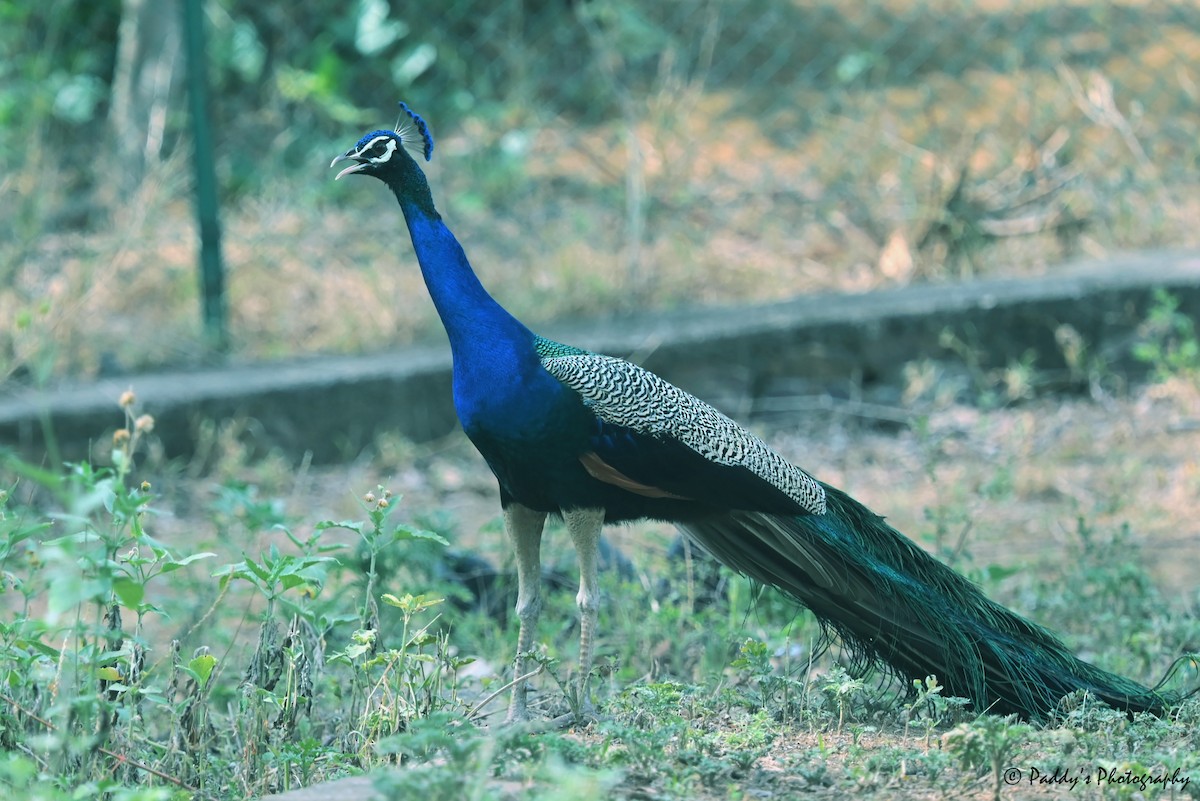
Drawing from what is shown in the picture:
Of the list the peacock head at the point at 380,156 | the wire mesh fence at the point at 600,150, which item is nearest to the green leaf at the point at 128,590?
the peacock head at the point at 380,156

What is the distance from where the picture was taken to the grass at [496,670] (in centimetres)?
236

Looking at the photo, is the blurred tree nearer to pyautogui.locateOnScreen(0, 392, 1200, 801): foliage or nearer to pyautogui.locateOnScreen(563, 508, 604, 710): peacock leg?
pyautogui.locateOnScreen(0, 392, 1200, 801): foliage

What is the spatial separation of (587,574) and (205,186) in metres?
3.10

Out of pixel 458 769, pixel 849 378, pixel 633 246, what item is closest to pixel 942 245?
pixel 849 378

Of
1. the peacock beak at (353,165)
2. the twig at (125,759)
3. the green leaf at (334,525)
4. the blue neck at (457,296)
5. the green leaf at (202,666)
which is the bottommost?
the twig at (125,759)

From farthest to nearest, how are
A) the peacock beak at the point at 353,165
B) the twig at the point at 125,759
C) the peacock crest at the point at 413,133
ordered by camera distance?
the peacock crest at the point at 413,133 < the peacock beak at the point at 353,165 < the twig at the point at 125,759

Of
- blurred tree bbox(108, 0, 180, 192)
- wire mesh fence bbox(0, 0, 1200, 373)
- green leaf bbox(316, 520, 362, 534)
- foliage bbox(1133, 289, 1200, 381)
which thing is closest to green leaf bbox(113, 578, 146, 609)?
green leaf bbox(316, 520, 362, 534)

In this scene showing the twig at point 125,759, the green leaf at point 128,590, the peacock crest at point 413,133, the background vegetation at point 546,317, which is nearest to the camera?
the green leaf at point 128,590

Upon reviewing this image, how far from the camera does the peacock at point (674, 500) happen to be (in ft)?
9.61

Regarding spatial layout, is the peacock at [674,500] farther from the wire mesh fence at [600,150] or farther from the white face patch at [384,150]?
the wire mesh fence at [600,150]

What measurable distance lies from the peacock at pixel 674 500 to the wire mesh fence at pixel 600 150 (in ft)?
9.28

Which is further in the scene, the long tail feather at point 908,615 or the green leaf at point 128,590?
the long tail feather at point 908,615

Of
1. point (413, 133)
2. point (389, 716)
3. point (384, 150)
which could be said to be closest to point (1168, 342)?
point (413, 133)

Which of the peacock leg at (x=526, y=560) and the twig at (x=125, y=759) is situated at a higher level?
the peacock leg at (x=526, y=560)
